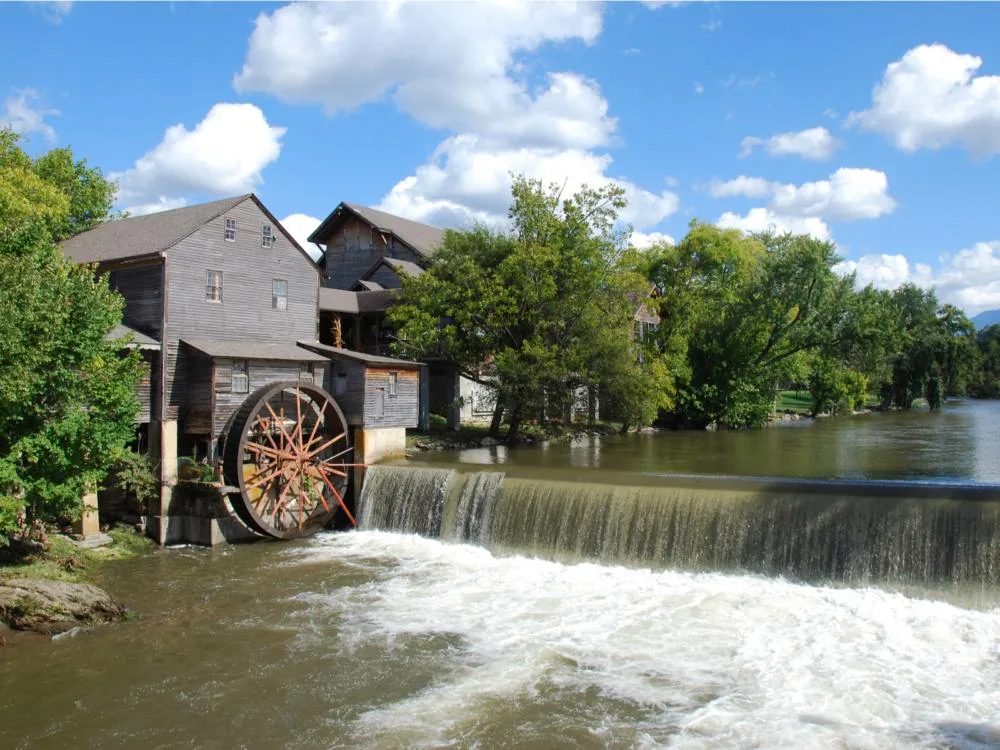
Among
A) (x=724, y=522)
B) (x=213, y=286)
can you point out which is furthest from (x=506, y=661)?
(x=213, y=286)

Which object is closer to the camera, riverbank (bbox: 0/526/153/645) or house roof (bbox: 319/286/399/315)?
riverbank (bbox: 0/526/153/645)

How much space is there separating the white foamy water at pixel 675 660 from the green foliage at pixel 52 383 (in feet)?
17.1

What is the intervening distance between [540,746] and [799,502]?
816 centimetres

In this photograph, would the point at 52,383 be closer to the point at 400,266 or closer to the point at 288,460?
the point at 288,460

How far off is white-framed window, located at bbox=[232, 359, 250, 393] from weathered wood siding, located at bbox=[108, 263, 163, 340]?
191 centimetres

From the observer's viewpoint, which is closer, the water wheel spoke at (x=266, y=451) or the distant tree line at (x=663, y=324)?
the water wheel spoke at (x=266, y=451)

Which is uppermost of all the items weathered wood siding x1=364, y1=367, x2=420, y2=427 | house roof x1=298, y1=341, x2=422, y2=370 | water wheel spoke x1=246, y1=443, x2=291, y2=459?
house roof x1=298, y1=341, x2=422, y2=370

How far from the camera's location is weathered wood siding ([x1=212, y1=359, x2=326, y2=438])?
19141 mm

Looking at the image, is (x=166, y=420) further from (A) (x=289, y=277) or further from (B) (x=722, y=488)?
(B) (x=722, y=488)

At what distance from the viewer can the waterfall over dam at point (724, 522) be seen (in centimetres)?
1342

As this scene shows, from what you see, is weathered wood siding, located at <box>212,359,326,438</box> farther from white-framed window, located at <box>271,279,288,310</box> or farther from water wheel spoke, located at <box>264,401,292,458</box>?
white-framed window, located at <box>271,279,288,310</box>

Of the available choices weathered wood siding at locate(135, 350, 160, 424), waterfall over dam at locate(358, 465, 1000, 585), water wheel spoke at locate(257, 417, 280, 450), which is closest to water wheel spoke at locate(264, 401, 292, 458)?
water wheel spoke at locate(257, 417, 280, 450)

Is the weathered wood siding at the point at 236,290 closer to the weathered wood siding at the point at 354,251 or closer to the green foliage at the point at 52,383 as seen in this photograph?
the green foliage at the point at 52,383

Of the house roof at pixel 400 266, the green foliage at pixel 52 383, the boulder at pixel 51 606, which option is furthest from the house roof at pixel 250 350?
the house roof at pixel 400 266
